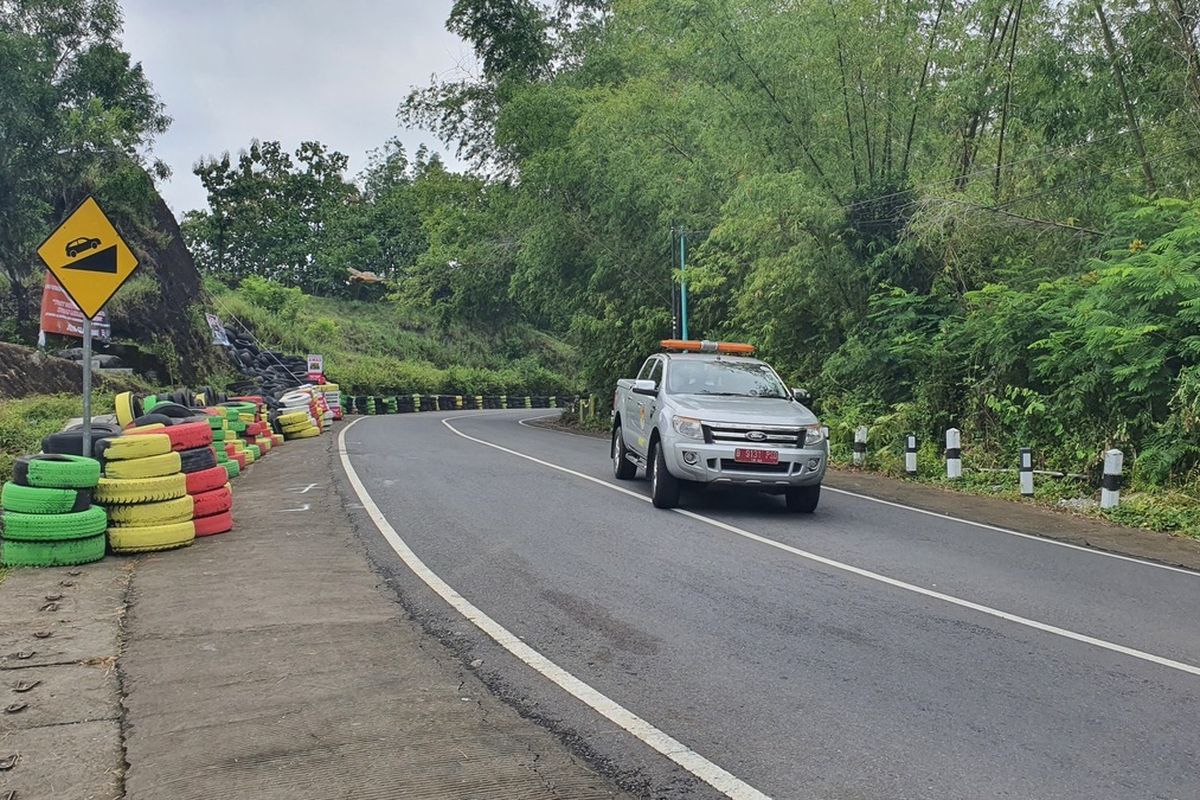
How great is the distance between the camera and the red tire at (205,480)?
30.1 ft

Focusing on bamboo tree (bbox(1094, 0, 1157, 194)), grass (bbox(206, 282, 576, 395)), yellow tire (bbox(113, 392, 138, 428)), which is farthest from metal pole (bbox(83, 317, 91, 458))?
grass (bbox(206, 282, 576, 395))

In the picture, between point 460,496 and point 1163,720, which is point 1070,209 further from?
point 1163,720

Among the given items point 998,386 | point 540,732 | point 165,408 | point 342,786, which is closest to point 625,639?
point 540,732

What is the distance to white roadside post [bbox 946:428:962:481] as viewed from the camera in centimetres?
1452

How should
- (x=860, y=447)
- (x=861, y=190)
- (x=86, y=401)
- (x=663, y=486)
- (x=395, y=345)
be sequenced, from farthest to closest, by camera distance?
(x=395, y=345) < (x=861, y=190) < (x=860, y=447) < (x=663, y=486) < (x=86, y=401)

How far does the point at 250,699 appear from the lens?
15.6 feet

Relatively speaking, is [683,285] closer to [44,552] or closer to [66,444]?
[66,444]

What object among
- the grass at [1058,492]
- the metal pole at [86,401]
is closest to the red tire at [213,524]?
the metal pole at [86,401]

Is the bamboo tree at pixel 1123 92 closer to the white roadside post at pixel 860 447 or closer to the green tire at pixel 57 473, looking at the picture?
the white roadside post at pixel 860 447

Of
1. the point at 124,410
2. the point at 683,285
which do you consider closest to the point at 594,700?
the point at 124,410

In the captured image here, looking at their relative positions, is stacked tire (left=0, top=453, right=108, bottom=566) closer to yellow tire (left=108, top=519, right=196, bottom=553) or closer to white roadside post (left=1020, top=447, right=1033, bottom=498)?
yellow tire (left=108, top=519, right=196, bottom=553)

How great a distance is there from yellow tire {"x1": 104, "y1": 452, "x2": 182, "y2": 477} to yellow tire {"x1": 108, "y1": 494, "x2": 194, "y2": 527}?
0.28 metres

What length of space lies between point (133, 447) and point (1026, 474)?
1155 cm

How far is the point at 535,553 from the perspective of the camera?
27.6 ft
